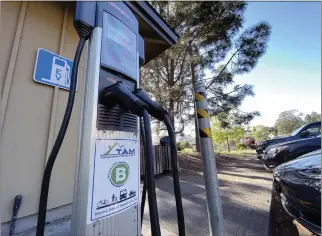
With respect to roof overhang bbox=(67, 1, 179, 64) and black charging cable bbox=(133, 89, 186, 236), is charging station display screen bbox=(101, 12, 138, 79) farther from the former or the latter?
roof overhang bbox=(67, 1, 179, 64)

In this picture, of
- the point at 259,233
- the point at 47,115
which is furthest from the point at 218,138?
the point at 47,115

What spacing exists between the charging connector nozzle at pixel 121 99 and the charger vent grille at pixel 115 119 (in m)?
0.04

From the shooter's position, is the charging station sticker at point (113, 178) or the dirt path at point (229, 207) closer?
the charging station sticker at point (113, 178)

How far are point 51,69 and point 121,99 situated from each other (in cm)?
146

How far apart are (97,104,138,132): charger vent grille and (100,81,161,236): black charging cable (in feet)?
0.13

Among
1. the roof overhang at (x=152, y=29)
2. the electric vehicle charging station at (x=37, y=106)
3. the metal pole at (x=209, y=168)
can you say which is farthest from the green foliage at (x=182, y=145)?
the metal pole at (x=209, y=168)

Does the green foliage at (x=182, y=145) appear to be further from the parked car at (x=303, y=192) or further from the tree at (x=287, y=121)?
the tree at (x=287, y=121)

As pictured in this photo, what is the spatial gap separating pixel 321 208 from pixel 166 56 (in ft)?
22.7

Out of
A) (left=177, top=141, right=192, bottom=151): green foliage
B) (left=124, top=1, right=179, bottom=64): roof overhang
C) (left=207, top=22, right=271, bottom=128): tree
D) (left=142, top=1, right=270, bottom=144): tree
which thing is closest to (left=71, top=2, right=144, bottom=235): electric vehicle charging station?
(left=124, top=1, right=179, bottom=64): roof overhang

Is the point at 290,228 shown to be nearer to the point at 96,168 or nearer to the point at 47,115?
the point at 96,168

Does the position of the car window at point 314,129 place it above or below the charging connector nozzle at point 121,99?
→ above

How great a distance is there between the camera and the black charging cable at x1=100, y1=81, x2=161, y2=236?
2.81 ft

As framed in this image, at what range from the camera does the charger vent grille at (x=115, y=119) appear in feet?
3.33

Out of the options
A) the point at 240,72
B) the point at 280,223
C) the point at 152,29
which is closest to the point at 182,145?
the point at 240,72
